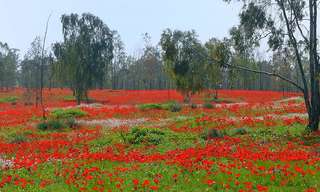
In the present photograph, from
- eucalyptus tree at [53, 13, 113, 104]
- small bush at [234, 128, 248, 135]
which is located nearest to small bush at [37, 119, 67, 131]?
small bush at [234, 128, 248, 135]

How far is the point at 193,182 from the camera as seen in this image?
11.0 metres

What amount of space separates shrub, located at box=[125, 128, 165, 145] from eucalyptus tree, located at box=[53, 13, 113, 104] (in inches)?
1617

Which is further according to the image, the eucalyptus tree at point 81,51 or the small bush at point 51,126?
the eucalyptus tree at point 81,51

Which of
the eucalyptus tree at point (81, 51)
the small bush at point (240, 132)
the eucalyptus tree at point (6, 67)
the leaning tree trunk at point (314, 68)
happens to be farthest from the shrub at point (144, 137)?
the eucalyptus tree at point (6, 67)

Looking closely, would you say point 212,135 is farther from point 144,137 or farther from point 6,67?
point 6,67

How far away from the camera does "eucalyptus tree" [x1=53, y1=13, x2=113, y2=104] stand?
61.4 metres

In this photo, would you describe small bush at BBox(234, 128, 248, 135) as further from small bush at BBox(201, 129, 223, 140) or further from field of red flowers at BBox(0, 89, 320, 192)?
small bush at BBox(201, 129, 223, 140)

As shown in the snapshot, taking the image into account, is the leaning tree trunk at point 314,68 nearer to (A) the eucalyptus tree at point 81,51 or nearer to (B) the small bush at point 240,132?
(B) the small bush at point 240,132

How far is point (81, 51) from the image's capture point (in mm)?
62312

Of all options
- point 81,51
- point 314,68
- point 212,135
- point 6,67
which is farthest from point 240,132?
point 6,67

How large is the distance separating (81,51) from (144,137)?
44.7 metres

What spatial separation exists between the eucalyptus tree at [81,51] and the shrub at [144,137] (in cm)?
4106

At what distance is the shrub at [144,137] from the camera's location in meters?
19.6

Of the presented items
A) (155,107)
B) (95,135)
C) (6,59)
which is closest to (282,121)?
(95,135)
